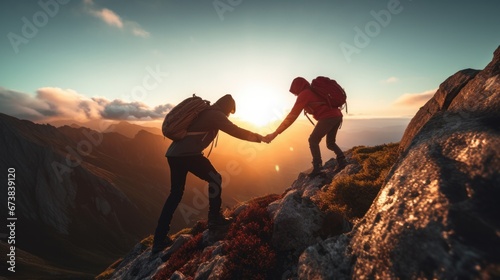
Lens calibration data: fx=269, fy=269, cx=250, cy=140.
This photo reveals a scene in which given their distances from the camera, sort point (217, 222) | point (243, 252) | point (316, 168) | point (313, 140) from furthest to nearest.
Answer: point (316, 168) < point (313, 140) < point (217, 222) < point (243, 252)

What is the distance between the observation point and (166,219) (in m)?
9.76

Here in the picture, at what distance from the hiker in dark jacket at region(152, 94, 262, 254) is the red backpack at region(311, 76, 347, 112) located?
3.59 m

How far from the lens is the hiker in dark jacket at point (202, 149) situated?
862cm

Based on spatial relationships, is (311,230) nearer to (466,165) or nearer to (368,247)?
(368,247)

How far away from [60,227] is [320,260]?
632ft

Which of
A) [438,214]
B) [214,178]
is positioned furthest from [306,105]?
[438,214]

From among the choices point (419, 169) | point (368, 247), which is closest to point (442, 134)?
point (419, 169)

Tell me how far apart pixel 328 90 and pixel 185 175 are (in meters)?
6.48

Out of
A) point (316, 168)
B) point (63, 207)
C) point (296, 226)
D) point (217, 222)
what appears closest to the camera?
point (296, 226)

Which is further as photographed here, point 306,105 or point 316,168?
point 316,168

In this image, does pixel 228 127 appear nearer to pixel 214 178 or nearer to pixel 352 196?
pixel 214 178

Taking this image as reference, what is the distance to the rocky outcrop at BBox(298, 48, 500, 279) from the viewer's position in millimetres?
2982

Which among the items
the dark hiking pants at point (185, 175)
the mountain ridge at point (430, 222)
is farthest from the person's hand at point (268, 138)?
the mountain ridge at point (430, 222)

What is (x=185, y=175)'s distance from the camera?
9477mm
